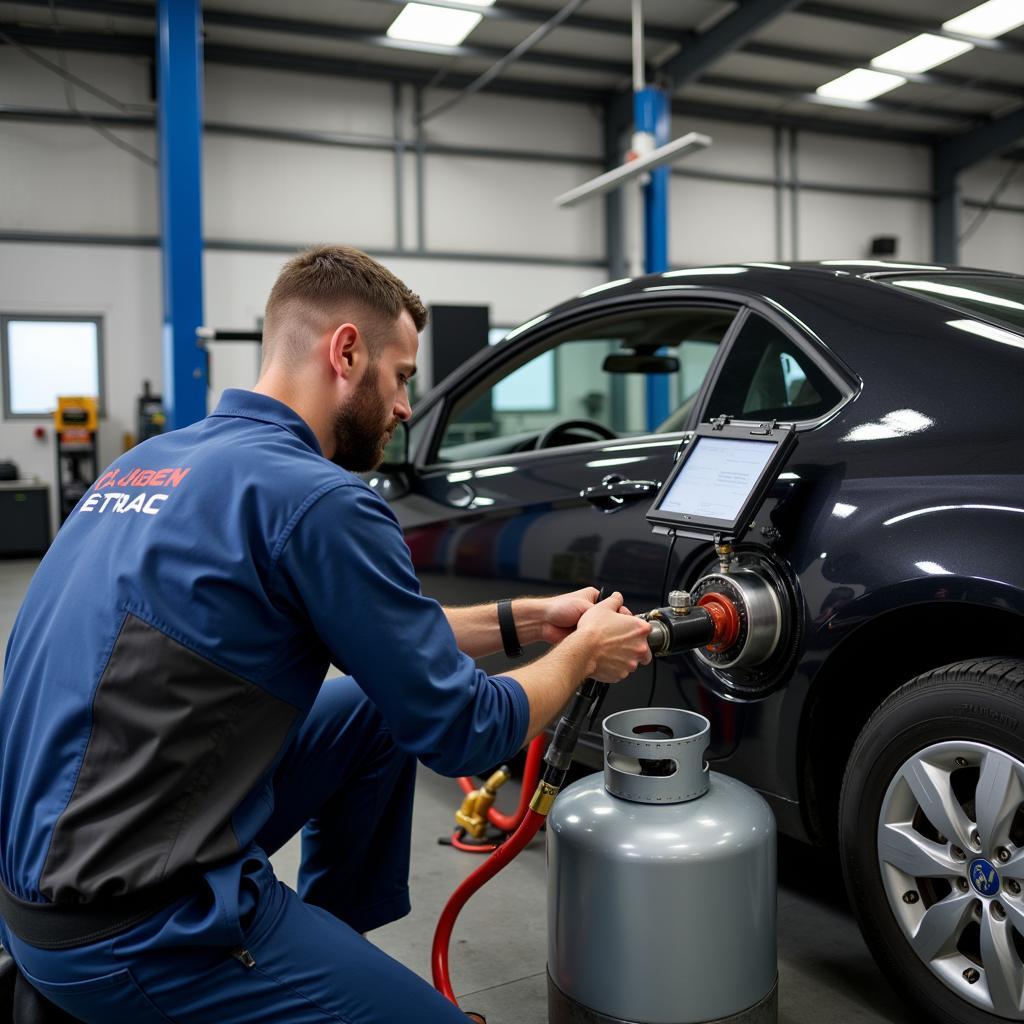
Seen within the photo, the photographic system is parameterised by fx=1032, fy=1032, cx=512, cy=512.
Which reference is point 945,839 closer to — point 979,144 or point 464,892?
point 464,892

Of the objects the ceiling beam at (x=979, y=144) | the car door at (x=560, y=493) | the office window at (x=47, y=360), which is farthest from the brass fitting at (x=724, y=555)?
the ceiling beam at (x=979, y=144)

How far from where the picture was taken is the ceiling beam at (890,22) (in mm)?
9180

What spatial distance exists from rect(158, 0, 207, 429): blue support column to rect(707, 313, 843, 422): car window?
586 centimetres

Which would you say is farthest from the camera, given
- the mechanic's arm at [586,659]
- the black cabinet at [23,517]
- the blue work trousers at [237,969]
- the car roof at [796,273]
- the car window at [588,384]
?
the black cabinet at [23,517]

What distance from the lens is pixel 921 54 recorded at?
10156 millimetres

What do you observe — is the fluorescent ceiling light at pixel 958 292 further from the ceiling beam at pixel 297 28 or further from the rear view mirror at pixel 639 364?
the ceiling beam at pixel 297 28

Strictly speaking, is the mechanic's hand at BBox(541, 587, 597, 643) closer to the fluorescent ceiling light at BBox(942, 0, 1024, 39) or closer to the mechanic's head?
the mechanic's head

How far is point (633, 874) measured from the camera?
1.42 m

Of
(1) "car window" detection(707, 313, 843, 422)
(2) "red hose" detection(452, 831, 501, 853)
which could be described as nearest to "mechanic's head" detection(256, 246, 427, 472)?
(1) "car window" detection(707, 313, 843, 422)

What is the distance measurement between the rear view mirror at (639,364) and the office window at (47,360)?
301 inches

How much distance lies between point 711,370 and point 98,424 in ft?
28.1

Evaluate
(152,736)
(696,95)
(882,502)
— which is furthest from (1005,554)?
(696,95)

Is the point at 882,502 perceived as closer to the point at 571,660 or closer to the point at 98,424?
the point at 571,660

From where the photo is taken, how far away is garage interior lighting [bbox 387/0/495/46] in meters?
8.82
